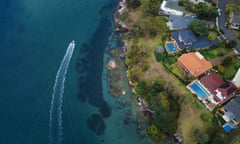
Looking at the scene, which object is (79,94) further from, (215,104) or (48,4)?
(48,4)

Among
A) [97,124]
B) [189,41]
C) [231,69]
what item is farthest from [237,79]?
[97,124]

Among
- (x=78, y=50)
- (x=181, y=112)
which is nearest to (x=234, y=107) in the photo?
(x=181, y=112)

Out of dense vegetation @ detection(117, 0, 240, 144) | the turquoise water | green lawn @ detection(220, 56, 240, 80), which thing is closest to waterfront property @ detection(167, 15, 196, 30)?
dense vegetation @ detection(117, 0, 240, 144)

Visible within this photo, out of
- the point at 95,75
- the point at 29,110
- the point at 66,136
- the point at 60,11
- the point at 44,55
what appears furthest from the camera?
the point at 60,11

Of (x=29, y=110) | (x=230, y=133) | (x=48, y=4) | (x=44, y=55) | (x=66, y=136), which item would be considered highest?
(x=48, y=4)

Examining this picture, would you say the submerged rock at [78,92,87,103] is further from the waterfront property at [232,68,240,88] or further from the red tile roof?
the waterfront property at [232,68,240,88]

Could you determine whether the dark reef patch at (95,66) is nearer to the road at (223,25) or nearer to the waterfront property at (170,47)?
the waterfront property at (170,47)
